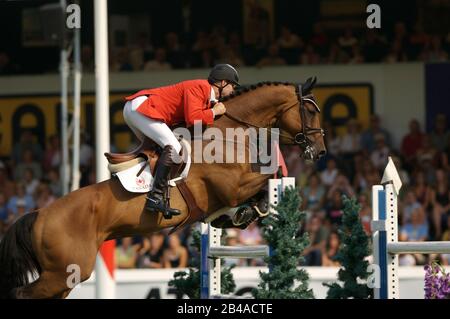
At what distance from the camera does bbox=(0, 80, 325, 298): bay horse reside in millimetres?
8078

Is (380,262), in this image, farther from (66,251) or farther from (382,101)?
(382,101)

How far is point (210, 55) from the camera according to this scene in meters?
17.4

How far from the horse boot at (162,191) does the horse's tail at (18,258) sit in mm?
859

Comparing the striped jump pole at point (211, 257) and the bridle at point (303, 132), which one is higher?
the bridle at point (303, 132)

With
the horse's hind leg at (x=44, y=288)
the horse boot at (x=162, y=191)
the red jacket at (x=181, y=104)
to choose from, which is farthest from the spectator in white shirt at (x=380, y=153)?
the horse's hind leg at (x=44, y=288)

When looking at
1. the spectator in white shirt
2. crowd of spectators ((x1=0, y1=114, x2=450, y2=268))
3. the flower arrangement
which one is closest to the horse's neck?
the flower arrangement

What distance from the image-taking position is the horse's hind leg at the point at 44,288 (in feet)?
26.5

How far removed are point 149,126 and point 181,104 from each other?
0.29 meters

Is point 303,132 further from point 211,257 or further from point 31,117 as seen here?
point 31,117

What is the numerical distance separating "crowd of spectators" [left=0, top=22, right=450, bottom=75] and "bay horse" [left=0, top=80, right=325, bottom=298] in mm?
8761

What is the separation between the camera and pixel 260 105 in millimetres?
8625

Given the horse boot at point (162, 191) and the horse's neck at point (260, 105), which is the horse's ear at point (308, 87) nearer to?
the horse's neck at point (260, 105)

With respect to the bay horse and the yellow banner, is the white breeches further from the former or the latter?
the yellow banner
